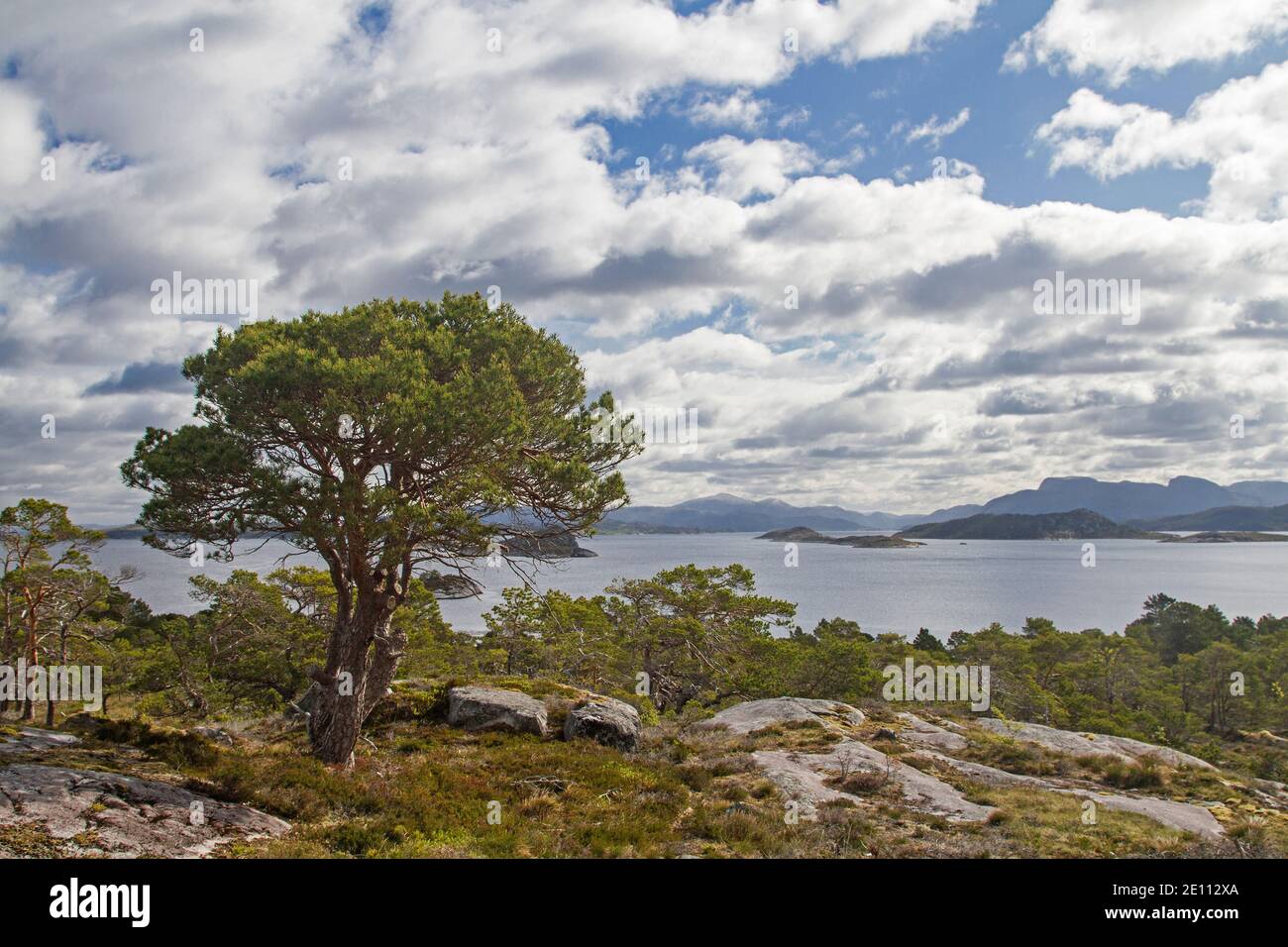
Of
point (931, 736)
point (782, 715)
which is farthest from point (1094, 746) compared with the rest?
point (782, 715)

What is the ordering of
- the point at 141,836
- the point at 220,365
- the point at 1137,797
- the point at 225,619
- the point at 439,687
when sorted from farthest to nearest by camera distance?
the point at 225,619, the point at 439,687, the point at 1137,797, the point at 220,365, the point at 141,836

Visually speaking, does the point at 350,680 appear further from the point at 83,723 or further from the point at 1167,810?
the point at 1167,810

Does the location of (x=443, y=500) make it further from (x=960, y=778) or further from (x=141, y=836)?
(x=960, y=778)

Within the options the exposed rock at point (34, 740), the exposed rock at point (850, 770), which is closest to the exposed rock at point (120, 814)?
the exposed rock at point (34, 740)

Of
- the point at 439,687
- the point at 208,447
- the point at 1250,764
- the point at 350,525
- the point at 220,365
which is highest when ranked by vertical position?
the point at 220,365

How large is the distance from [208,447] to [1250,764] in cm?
5093

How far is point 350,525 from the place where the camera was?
13297mm

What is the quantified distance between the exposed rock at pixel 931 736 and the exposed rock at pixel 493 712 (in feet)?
43.1

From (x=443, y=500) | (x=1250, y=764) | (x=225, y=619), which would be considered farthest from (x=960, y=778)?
(x=1250, y=764)

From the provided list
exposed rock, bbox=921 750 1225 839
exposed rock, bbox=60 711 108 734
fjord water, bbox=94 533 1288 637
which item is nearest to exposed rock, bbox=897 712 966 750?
exposed rock, bbox=921 750 1225 839

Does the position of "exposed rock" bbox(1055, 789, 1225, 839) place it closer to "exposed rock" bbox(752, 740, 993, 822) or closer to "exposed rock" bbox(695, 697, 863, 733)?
"exposed rock" bbox(752, 740, 993, 822)

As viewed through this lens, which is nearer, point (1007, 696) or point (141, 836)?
point (141, 836)
